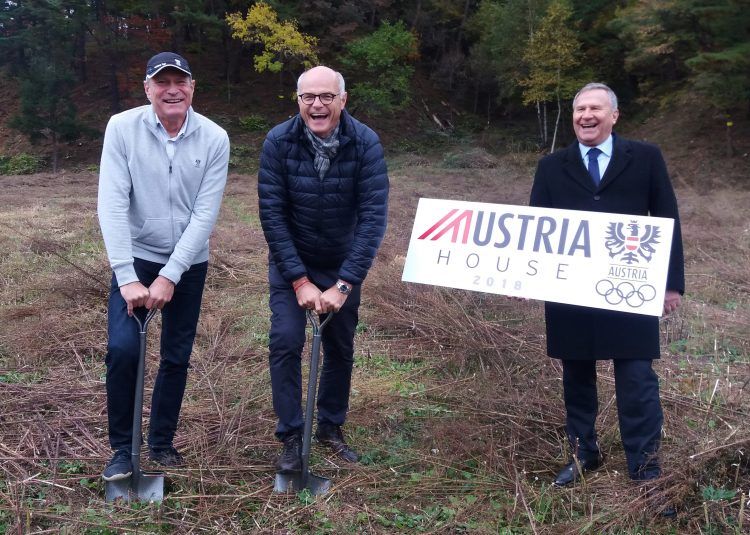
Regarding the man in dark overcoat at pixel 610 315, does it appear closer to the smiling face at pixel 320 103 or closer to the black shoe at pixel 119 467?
the smiling face at pixel 320 103

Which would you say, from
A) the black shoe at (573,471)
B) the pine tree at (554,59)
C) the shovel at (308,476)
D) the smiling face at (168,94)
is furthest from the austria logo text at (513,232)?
the pine tree at (554,59)

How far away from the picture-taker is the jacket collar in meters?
3.39

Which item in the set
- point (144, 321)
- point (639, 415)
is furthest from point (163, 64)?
point (639, 415)

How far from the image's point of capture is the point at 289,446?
351 centimetres

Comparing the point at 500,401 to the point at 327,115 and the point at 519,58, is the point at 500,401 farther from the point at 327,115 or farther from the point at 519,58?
the point at 519,58

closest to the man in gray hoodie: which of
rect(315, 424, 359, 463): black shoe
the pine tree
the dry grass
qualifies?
the dry grass

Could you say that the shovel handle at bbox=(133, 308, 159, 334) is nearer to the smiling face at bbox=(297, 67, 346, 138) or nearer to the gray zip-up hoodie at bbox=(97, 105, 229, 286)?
the gray zip-up hoodie at bbox=(97, 105, 229, 286)

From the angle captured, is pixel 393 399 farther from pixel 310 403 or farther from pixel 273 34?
pixel 273 34

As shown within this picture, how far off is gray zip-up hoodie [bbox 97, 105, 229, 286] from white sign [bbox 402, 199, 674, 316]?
3.74 ft

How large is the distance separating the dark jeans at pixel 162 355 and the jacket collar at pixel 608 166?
194 cm

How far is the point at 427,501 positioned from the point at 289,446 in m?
0.74

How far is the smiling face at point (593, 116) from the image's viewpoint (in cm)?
334

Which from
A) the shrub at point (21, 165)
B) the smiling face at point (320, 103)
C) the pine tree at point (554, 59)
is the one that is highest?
the pine tree at point (554, 59)

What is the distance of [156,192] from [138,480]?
1.38 m
